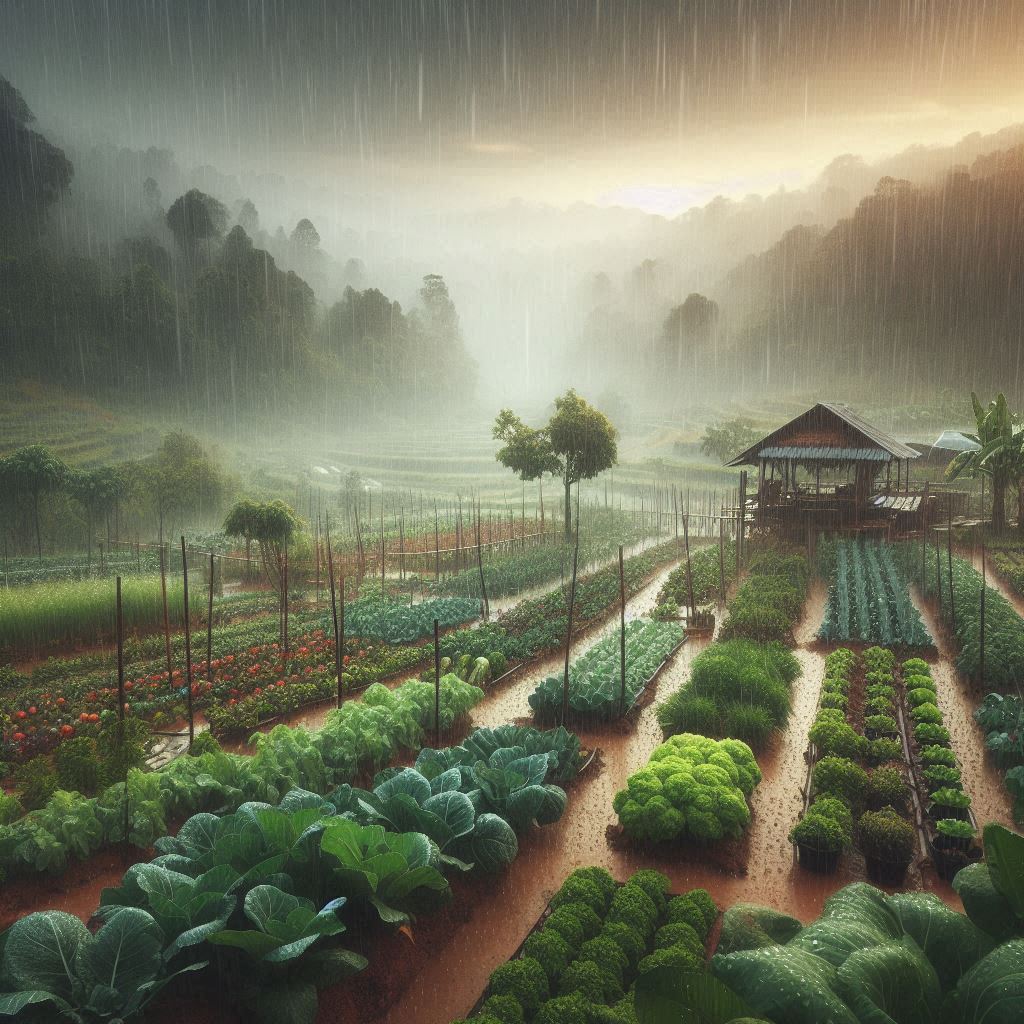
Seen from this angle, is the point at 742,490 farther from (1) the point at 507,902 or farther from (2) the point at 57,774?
(2) the point at 57,774

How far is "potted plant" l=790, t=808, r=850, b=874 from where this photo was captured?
5.34m

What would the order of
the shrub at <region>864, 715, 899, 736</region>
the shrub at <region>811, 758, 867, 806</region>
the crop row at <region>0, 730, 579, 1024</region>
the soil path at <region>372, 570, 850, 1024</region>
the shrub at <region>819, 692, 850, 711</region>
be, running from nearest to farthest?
the crop row at <region>0, 730, 579, 1024</region> < the soil path at <region>372, 570, 850, 1024</region> < the shrub at <region>811, 758, 867, 806</region> < the shrub at <region>864, 715, 899, 736</region> < the shrub at <region>819, 692, 850, 711</region>

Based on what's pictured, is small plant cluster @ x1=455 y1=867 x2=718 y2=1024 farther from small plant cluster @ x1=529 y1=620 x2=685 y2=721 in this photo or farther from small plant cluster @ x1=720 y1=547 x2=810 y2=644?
small plant cluster @ x1=720 y1=547 x2=810 y2=644

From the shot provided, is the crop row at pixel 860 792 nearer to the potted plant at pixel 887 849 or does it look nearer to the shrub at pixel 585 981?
the potted plant at pixel 887 849

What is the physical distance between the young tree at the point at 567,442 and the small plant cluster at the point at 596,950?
56.9 ft

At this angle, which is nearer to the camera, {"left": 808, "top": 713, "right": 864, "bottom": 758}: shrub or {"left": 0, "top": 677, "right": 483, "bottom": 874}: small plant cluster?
{"left": 0, "top": 677, "right": 483, "bottom": 874}: small plant cluster

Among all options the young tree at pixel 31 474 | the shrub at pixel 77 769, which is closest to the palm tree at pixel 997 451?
the shrub at pixel 77 769

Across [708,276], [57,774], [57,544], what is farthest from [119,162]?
[57,774]

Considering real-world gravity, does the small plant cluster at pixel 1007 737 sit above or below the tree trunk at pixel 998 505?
below

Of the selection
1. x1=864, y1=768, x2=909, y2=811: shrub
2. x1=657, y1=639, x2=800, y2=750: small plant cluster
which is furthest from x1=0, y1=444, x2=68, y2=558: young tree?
x1=864, y1=768, x2=909, y2=811: shrub

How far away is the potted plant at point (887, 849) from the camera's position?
17.1ft

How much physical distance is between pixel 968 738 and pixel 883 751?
75.8 inches

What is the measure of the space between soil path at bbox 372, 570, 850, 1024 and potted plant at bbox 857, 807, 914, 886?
25 centimetres

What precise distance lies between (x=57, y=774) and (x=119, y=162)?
242 ft
